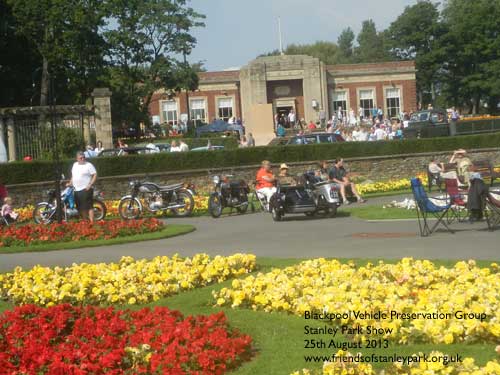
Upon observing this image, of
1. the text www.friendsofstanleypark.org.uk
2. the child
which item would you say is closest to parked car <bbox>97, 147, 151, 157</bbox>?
the child

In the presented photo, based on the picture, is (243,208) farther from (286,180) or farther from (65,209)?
(65,209)

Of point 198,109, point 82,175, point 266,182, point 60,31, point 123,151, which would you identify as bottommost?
point 266,182

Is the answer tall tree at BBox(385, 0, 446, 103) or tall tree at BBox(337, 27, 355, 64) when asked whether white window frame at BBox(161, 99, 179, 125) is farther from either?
tall tree at BBox(337, 27, 355, 64)

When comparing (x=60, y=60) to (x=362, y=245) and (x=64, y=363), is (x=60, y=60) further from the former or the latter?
(x=64, y=363)

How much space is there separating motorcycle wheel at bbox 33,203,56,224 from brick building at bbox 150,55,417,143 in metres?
47.4

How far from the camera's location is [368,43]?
496 feet

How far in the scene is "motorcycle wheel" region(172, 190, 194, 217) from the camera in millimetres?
24391

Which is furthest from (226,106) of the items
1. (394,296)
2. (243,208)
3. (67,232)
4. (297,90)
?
(394,296)

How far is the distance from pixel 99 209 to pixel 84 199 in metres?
2.38

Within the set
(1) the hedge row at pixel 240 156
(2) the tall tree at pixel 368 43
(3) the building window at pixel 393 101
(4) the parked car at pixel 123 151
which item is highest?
(2) the tall tree at pixel 368 43

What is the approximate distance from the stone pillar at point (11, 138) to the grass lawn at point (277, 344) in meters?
26.0

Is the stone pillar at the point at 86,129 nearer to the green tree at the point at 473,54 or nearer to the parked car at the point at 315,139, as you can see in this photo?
the parked car at the point at 315,139

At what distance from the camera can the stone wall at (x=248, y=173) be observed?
98.4 ft

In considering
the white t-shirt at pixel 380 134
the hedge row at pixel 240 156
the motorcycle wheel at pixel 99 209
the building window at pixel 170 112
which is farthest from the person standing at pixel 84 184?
the building window at pixel 170 112
